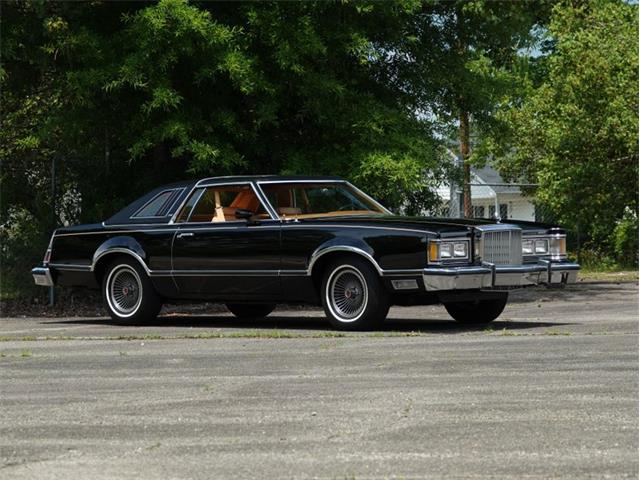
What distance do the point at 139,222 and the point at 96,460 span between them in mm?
9383

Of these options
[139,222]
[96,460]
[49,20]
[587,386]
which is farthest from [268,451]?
[49,20]

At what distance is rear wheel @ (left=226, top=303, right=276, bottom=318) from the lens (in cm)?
1691

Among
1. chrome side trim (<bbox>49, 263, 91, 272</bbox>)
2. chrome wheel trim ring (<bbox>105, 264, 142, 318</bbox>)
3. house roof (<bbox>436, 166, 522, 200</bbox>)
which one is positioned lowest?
chrome wheel trim ring (<bbox>105, 264, 142, 318</bbox>)

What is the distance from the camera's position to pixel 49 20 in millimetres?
18219

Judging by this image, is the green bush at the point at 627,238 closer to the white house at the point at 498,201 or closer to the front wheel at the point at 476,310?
the front wheel at the point at 476,310

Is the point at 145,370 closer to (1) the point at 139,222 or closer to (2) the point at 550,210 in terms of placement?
(1) the point at 139,222

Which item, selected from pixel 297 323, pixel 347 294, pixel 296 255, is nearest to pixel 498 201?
pixel 297 323

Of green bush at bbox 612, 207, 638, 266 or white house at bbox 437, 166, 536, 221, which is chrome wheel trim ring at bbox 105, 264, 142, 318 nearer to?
green bush at bbox 612, 207, 638, 266

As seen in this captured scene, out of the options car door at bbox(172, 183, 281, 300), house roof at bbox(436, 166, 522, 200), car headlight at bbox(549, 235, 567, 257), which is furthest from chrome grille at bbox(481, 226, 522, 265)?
house roof at bbox(436, 166, 522, 200)

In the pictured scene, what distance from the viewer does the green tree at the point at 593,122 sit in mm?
31719

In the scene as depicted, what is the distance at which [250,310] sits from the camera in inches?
669

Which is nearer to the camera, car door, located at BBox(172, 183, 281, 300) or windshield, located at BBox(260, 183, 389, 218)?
car door, located at BBox(172, 183, 281, 300)

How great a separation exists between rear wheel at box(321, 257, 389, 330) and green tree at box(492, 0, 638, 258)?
1768 centimetres

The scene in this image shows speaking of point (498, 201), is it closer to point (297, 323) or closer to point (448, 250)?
point (297, 323)
